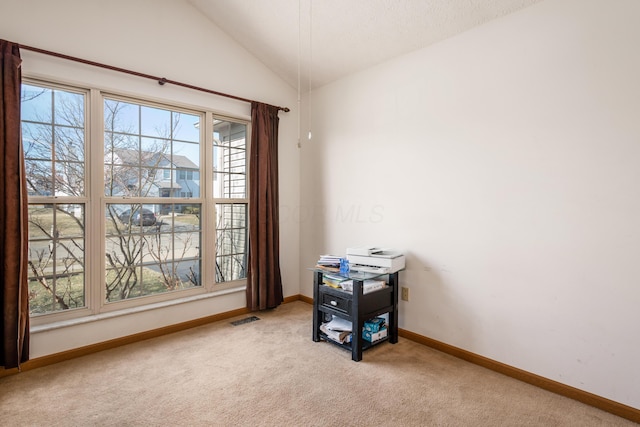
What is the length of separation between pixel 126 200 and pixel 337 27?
230cm

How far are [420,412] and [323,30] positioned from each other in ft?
9.63

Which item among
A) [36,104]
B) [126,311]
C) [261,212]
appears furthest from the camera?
[261,212]

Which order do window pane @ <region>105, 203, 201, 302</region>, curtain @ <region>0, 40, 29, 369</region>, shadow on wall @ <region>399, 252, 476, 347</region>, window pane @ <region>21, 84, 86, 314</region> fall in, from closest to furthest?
1. curtain @ <region>0, 40, 29, 369</region>
2. window pane @ <region>21, 84, 86, 314</region>
3. shadow on wall @ <region>399, 252, 476, 347</region>
4. window pane @ <region>105, 203, 201, 302</region>

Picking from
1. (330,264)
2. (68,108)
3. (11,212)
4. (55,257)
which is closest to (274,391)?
(330,264)

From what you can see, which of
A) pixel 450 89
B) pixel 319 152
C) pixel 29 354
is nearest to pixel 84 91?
pixel 29 354

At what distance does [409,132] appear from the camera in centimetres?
286

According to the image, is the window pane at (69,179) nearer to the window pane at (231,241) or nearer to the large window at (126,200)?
the large window at (126,200)

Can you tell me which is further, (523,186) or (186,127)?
(186,127)

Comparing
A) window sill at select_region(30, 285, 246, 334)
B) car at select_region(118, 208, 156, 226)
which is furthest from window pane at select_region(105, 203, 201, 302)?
window sill at select_region(30, 285, 246, 334)

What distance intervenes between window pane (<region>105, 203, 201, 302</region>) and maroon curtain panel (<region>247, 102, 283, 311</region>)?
1.79ft

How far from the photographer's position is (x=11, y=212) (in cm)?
216

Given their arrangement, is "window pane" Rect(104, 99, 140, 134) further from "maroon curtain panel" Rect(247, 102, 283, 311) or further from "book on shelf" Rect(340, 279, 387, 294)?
"book on shelf" Rect(340, 279, 387, 294)

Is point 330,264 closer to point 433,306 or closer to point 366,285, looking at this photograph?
point 366,285

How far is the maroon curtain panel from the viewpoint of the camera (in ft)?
11.3
